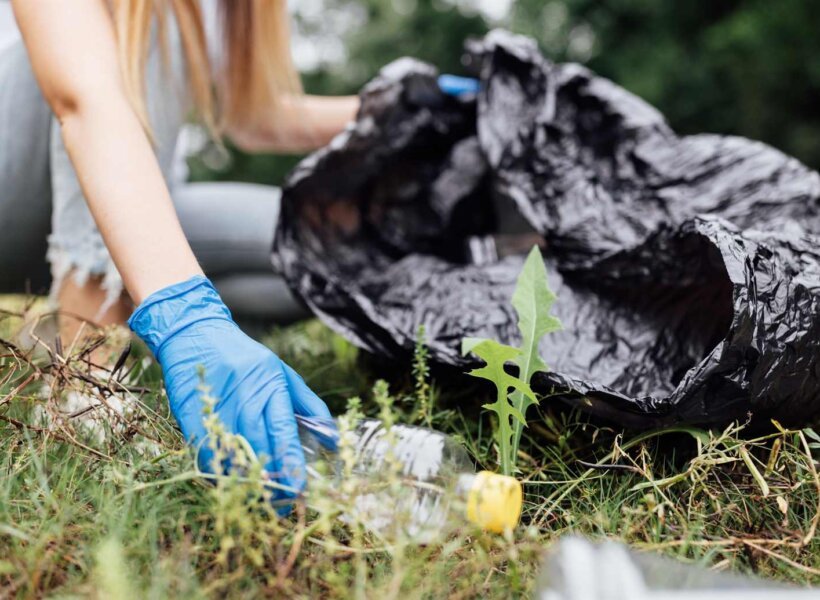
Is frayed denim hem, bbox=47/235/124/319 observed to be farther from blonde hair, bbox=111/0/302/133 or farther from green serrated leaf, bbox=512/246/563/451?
green serrated leaf, bbox=512/246/563/451

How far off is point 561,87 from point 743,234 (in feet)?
2.54

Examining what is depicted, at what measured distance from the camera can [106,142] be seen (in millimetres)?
1105

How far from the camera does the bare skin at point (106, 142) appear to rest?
1.03m

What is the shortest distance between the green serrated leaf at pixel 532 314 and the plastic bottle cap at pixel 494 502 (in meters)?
0.23

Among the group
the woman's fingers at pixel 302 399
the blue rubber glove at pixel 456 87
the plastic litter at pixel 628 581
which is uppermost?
the blue rubber glove at pixel 456 87

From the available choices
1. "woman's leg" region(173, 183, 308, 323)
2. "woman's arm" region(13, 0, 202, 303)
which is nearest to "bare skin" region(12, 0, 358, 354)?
"woman's arm" region(13, 0, 202, 303)

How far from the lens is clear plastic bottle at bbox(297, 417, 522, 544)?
75 centimetres

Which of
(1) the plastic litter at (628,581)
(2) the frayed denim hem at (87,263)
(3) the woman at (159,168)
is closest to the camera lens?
(1) the plastic litter at (628,581)

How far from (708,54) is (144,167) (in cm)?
578

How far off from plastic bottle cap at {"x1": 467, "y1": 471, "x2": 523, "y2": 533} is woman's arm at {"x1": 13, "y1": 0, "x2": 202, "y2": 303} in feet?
1.81

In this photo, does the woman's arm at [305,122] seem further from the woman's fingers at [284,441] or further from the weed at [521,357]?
the woman's fingers at [284,441]

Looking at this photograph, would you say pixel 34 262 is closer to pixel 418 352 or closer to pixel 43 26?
pixel 43 26

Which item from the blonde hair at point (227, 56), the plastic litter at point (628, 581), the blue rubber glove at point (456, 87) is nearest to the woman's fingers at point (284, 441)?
the plastic litter at point (628, 581)

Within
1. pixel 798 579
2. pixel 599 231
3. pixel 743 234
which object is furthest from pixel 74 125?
pixel 798 579
